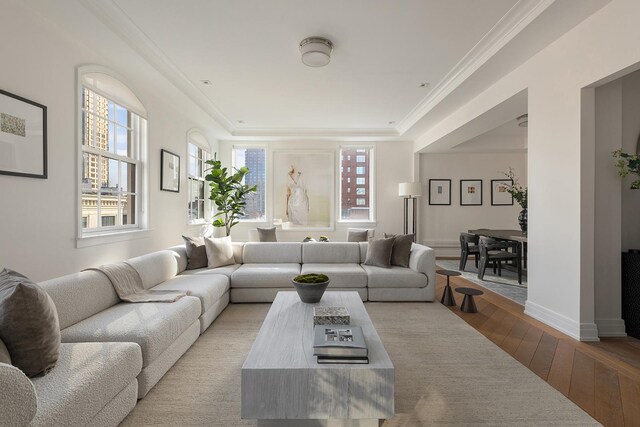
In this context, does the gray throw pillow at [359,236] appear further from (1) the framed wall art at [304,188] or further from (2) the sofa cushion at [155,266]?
(2) the sofa cushion at [155,266]

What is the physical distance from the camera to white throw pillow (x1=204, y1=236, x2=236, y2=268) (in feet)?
13.4

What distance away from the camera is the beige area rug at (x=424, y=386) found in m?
1.74

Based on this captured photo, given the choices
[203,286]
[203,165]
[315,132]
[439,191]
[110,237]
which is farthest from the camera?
[439,191]

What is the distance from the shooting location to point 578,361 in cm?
239

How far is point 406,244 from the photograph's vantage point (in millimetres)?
4262

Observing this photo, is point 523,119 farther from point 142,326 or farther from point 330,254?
point 142,326

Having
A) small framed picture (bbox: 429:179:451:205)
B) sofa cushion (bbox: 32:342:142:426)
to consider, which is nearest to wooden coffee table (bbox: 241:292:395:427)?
sofa cushion (bbox: 32:342:142:426)

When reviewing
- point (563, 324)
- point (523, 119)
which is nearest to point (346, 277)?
point (563, 324)

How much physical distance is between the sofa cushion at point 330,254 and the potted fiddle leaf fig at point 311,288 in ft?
6.07

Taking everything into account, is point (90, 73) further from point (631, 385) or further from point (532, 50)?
point (631, 385)

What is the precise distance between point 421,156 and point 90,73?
6.37m

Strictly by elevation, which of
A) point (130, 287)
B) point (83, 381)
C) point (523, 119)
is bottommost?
point (83, 381)

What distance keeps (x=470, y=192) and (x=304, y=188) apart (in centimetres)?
390

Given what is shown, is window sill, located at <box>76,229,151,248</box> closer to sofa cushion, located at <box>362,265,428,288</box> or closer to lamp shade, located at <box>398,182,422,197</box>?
sofa cushion, located at <box>362,265,428,288</box>
